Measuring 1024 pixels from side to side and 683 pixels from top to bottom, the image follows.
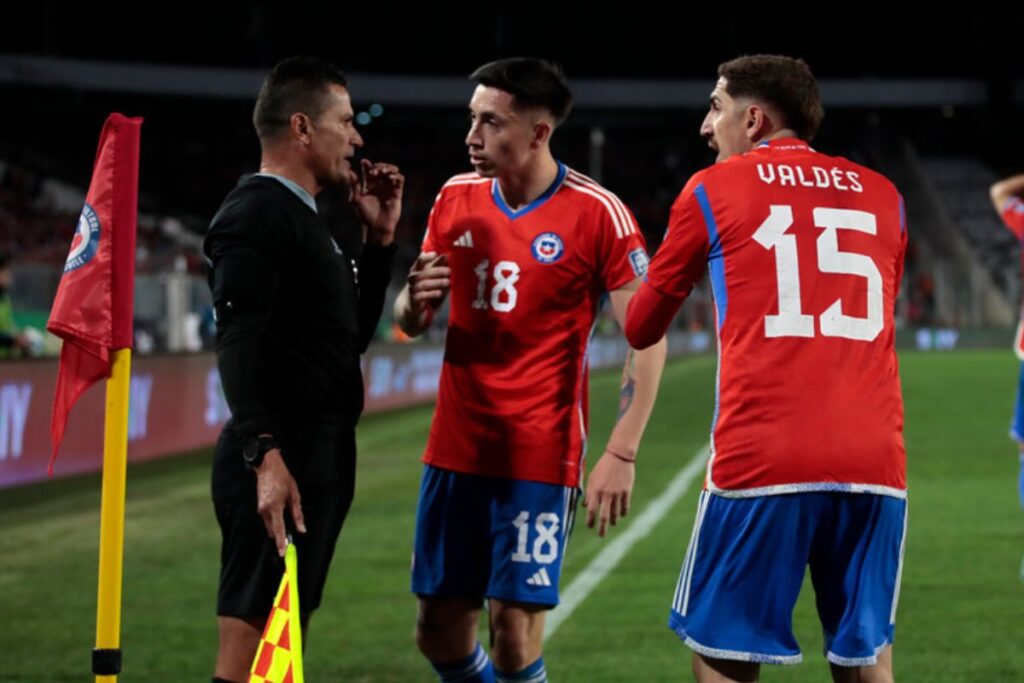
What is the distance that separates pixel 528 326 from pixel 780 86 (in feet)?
3.99

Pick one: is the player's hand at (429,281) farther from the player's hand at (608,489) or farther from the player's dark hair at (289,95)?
the player's hand at (608,489)

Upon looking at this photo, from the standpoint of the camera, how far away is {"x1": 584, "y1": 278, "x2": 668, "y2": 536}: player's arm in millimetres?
4945

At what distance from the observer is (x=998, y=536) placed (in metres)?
11.1

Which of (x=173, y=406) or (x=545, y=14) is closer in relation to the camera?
(x=173, y=406)

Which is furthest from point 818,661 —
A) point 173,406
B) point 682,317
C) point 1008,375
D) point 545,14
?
point 545,14

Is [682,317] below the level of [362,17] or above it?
below

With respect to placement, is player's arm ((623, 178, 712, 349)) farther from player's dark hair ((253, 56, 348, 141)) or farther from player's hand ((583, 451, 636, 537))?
player's dark hair ((253, 56, 348, 141))

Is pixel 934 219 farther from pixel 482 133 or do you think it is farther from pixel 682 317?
pixel 482 133

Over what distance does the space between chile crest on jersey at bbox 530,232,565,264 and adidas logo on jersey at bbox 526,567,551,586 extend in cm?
94

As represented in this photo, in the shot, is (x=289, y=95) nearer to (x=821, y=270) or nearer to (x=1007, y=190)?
(x=821, y=270)

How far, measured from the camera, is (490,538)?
5148mm

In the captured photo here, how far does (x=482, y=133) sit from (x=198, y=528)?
7.20 m

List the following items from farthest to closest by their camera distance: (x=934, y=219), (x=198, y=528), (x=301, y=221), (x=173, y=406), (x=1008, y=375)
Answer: (x=934, y=219)
(x=1008, y=375)
(x=173, y=406)
(x=198, y=528)
(x=301, y=221)

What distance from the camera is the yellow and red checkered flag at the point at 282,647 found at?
12.9ft
